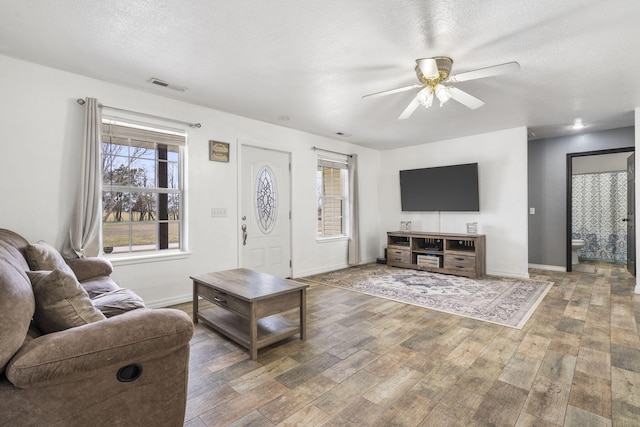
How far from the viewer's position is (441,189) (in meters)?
5.57

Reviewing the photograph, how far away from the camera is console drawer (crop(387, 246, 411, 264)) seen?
5.60 m

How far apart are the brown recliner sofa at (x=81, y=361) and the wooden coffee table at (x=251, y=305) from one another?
2.82 feet

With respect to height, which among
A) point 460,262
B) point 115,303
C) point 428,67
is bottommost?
point 460,262

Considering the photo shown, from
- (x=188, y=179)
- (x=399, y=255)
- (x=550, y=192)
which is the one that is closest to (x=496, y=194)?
(x=550, y=192)

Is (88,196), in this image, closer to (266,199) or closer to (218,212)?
(218,212)

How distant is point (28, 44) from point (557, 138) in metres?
7.15

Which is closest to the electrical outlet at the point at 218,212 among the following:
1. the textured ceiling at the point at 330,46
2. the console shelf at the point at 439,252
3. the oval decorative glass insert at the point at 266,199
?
the oval decorative glass insert at the point at 266,199

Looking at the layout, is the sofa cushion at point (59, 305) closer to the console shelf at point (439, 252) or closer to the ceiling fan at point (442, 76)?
the ceiling fan at point (442, 76)

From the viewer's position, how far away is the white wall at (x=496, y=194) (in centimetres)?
490

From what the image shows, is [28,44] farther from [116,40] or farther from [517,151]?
[517,151]

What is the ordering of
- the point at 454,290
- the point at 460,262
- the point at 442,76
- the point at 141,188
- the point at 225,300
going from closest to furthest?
1. the point at 225,300
2. the point at 442,76
3. the point at 141,188
4. the point at 454,290
5. the point at 460,262

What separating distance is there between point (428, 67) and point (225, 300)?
2.51 meters

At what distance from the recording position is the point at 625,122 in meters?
4.55

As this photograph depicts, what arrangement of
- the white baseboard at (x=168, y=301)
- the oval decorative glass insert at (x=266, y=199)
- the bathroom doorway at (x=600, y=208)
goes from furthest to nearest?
1. the bathroom doorway at (x=600, y=208)
2. the oval decorative glass insert at (x=266, y=199)
3. the white baseboard at (x=168, y=301)
